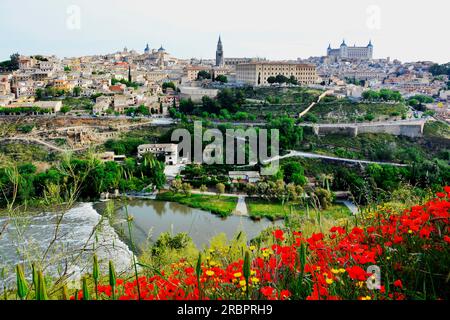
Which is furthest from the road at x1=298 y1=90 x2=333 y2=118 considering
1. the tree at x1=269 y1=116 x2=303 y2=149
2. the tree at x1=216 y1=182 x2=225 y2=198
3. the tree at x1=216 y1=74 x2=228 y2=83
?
the tree at x1=216 y1=182 x2=225 y2=198

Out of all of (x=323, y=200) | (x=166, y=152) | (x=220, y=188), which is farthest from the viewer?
(x=166, y=152)

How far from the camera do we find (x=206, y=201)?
10438 mm

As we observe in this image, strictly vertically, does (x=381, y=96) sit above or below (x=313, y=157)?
above

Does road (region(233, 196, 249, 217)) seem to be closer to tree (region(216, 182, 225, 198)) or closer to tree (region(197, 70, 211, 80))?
tree (region(216, 182, 225, 198))

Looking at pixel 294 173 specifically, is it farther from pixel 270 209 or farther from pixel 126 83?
pixel 126 83

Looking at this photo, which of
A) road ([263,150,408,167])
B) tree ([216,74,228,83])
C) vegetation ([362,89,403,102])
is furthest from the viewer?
tree ([216,74,228,83])

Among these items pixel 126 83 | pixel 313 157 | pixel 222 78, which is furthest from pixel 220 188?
pixel 222 78

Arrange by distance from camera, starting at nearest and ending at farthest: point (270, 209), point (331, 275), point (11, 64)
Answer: point (331, 275) → point (270, 209) → point (11, 64)

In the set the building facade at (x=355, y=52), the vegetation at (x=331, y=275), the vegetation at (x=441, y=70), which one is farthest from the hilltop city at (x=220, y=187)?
the building facade at (x=355, y=52)

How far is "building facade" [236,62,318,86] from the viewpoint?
24.7 m

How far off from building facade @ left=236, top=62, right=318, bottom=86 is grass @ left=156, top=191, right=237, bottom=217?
15068 mm

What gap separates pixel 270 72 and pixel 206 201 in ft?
52.4

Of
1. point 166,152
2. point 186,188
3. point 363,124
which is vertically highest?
point 363,124

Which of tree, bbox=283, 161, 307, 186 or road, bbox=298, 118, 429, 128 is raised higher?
road, bbox=298, 118, 429, 128
